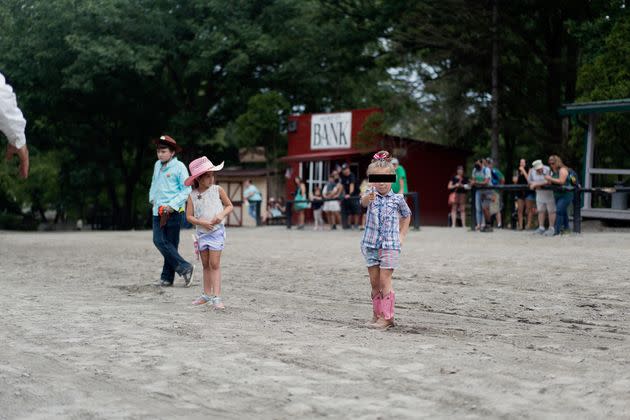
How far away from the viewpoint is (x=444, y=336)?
25.6 ft

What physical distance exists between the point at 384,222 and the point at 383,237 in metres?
0.12

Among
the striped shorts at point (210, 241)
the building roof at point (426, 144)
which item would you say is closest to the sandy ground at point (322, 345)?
the striped shorts at point (210, 241)

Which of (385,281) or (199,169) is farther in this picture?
(199,169)


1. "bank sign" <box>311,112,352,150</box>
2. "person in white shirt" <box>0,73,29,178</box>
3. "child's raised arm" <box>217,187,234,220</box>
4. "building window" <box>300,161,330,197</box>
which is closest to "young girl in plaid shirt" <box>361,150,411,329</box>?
"child's raised arm" <box>217,187,234,220</box>

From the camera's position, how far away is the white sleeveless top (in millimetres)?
10148

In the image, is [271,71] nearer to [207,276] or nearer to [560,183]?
[560,183]

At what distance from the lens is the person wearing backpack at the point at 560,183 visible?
20203 mm

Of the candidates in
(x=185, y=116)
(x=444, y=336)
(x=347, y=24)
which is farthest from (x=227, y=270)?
(x=185, y=116)

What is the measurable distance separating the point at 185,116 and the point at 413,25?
12555mm

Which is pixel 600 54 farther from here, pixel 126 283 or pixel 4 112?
pixel 4 112

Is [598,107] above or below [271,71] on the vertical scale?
below

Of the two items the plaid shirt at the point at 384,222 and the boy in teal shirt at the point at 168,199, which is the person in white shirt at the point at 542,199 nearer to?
the boy in teal shirt at the point at 168,199

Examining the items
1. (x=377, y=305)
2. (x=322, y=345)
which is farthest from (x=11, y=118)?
(x=377, y=305)

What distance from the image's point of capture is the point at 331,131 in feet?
129
